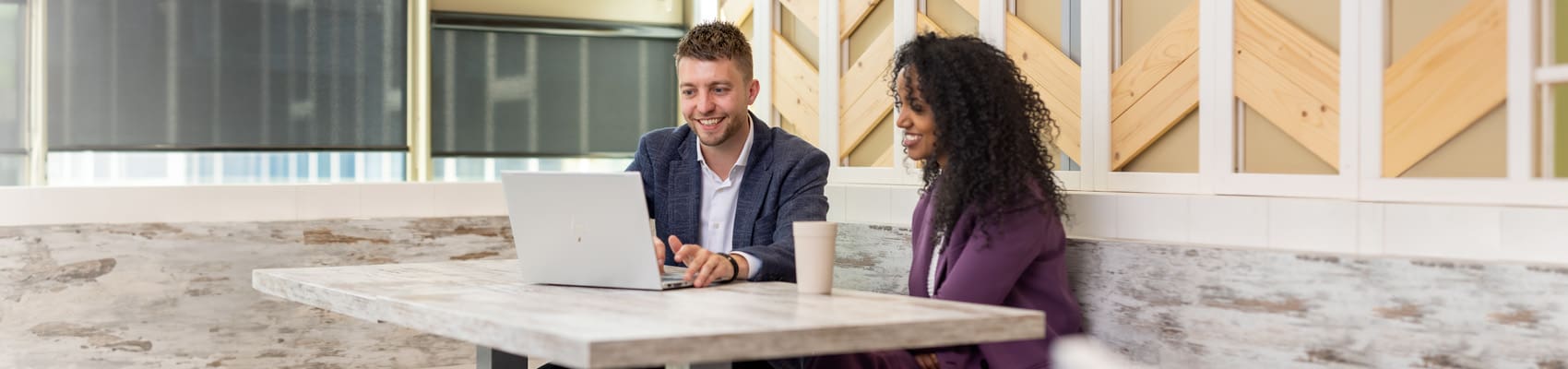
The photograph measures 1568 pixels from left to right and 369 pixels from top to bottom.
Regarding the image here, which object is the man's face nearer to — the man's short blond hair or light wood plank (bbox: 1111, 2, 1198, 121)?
the man's short blond hair

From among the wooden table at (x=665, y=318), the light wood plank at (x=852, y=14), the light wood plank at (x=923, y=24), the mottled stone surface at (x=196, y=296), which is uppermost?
the light wood plank at (x=852, y=14)

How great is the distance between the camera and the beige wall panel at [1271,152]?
2.33 meters

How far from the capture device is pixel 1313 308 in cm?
216

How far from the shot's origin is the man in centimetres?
269

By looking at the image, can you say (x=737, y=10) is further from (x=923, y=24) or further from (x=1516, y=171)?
(x=1516, y=171)

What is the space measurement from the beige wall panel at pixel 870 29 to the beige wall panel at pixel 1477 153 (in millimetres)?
1446

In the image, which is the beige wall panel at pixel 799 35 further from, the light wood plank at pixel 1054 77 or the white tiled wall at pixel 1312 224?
the white tiled wall at pixel 1312 224

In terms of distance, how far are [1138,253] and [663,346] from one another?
1293 millimetres

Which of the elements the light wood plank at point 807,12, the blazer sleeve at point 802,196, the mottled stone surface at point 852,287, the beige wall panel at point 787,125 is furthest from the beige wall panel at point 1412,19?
the beige wall panel at point 787,125

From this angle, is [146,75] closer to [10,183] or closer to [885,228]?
[10,183]

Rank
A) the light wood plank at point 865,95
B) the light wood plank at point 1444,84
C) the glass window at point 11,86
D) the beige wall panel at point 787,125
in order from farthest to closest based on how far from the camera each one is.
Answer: the glass window at point 11,86 → the beige wall panel at point 787,125 → the light wood plank at point 865,95 → the light wood plank at point 1444,84

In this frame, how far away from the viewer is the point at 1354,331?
2100mm

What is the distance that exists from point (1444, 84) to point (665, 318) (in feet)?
4.11

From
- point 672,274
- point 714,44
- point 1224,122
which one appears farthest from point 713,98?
point 1224,122
